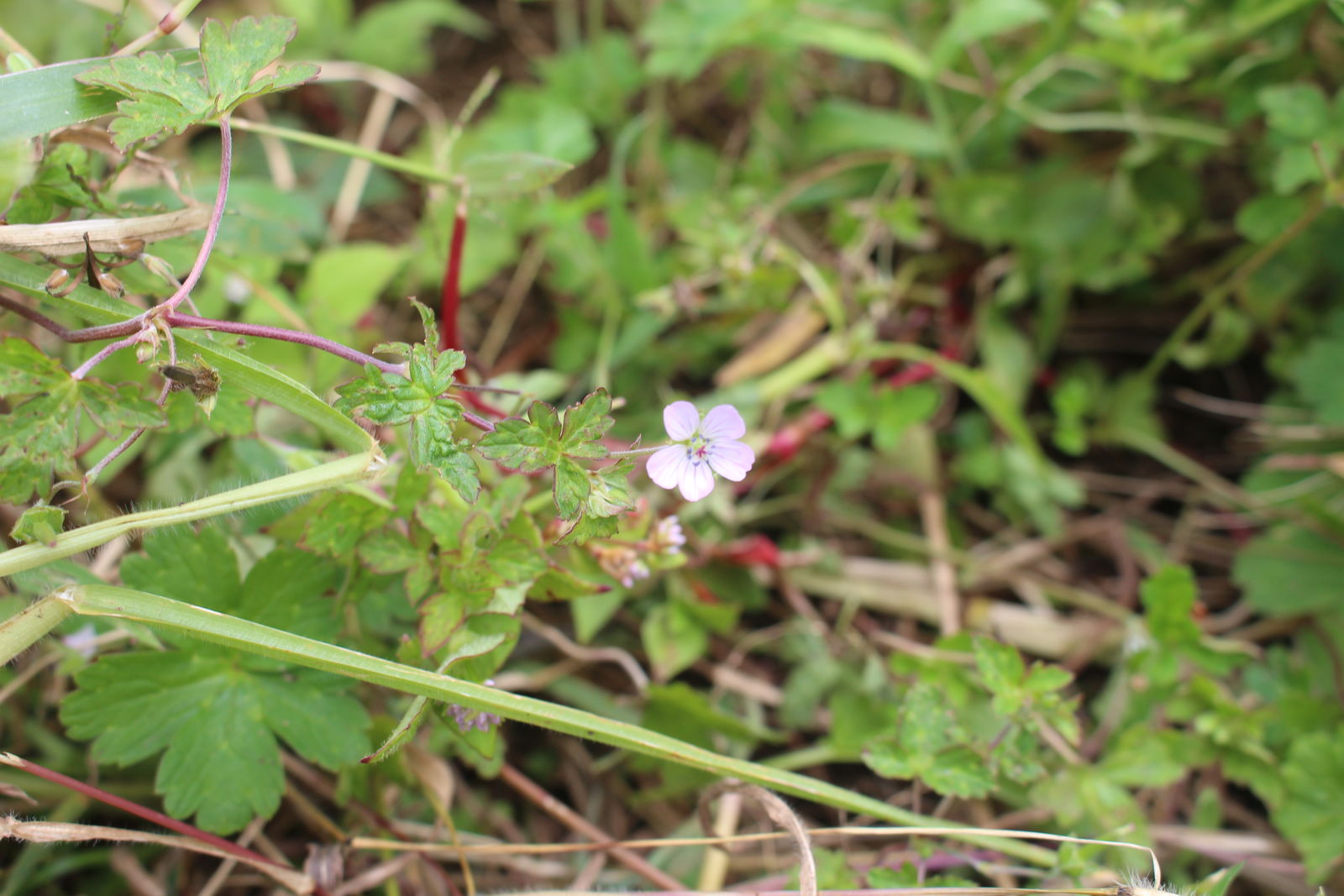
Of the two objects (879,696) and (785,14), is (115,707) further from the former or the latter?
(785,14)

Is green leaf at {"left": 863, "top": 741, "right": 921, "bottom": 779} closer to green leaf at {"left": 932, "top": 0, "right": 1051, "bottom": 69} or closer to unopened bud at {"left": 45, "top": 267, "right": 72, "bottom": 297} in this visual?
unopened bud at {"left": 45, "top": 267, "right": 72, "bottom": 297}

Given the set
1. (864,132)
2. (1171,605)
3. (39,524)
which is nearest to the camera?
(39,524)

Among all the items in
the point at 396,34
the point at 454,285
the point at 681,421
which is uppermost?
the point at 396,34

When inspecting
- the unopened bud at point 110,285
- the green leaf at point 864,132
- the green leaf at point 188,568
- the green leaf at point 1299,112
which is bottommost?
the green leaf at point 188,568

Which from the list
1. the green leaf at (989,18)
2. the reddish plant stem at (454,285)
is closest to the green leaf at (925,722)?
the reddish plant stem at (454,285)

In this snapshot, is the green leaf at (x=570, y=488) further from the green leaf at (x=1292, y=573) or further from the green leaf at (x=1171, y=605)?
the green leaf at (x=1292, y=573)

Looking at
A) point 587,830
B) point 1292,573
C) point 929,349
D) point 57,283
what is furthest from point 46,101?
point 1292,573

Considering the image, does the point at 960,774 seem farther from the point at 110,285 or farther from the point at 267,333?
the point at 110,285
